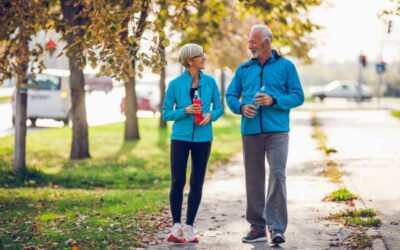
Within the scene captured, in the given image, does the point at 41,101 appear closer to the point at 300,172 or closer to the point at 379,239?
the point at 300,172

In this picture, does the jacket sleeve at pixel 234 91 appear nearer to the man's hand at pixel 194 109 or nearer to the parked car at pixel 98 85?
the man's hand at pixel 194 109

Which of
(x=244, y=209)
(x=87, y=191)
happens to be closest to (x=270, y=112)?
(x=244, y=209)

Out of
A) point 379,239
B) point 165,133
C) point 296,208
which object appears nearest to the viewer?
point 379,239

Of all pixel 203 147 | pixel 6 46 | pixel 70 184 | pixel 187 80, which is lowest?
pixel 70 184

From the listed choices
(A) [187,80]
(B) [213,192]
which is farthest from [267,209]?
(B) [213,192]

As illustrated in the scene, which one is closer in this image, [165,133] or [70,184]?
[70,184]

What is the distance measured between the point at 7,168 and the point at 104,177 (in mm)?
1931

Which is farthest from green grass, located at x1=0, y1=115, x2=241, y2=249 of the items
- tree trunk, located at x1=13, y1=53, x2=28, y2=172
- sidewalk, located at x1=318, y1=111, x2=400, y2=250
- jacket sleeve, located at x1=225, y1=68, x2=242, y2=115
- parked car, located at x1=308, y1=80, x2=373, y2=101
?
parked car, located at x1=308, y1=80, x2=373, y2=101

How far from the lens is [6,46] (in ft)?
29.8

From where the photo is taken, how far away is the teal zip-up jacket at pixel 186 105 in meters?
5.56

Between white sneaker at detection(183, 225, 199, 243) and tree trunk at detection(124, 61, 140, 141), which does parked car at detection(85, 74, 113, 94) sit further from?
white sneaker at detection(183, 225, 199, 243)

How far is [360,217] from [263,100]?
207 cm

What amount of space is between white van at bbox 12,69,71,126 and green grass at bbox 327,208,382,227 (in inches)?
597

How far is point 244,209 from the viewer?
748cm
